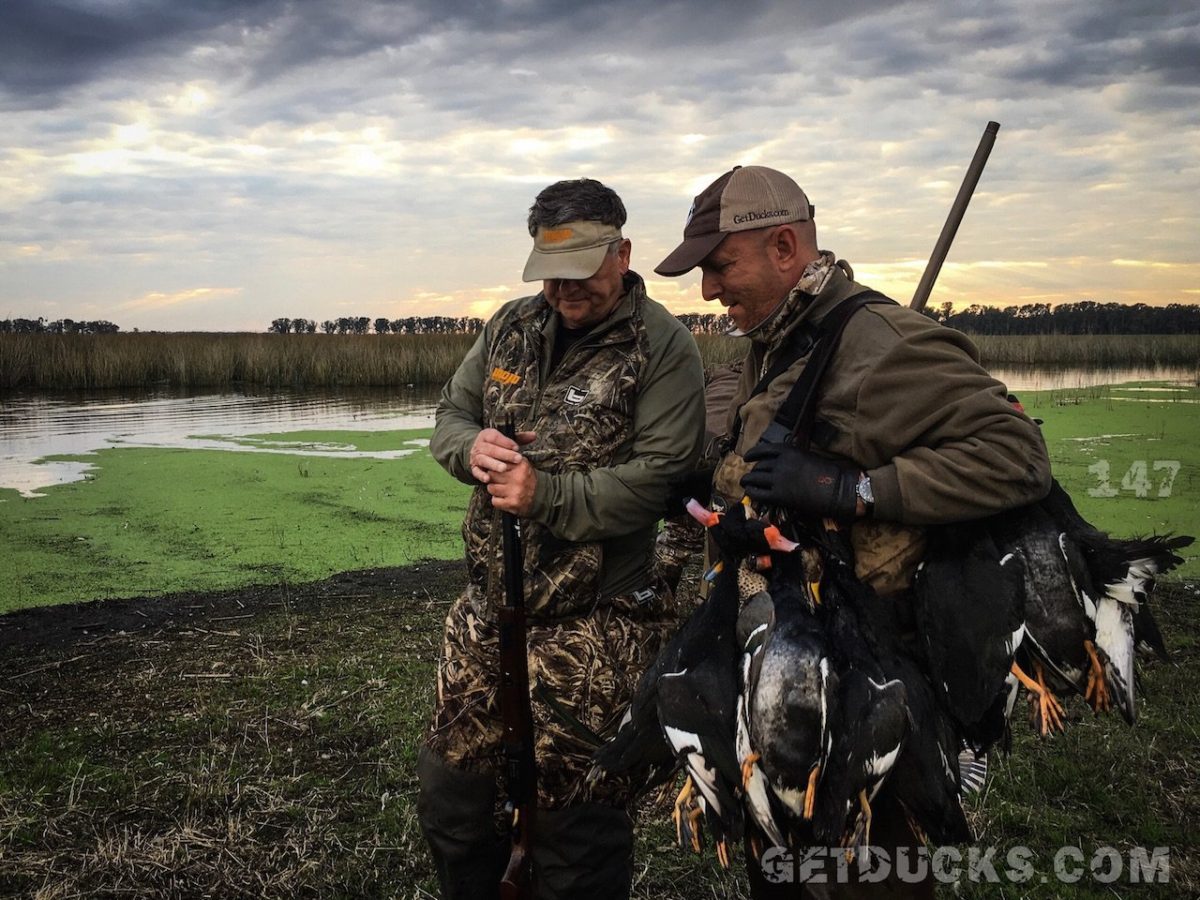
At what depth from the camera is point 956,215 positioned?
8.26 feet

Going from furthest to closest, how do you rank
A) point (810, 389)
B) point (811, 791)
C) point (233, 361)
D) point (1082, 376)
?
1. point (1082, 376)
2. point (233, 361)
3. point (810, 389)
4. point (811, 791)

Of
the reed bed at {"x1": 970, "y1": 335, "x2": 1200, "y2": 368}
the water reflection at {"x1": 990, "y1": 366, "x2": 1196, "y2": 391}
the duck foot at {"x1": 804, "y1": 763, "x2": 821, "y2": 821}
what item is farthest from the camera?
the reed bed at {"x1": 970, "y1": 335, "x2": 1200, "y2": 368}

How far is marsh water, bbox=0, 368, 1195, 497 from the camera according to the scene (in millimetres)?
10383

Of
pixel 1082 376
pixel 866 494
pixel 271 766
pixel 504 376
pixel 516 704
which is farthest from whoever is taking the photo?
pixel 1082 376

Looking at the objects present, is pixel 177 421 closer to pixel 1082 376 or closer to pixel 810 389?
pixel 810 389

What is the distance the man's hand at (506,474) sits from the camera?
2311 mm

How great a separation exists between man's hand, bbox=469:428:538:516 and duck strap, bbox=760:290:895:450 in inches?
26.1

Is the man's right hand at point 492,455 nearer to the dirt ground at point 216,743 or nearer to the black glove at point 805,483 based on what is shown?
the black glove at point 805,483

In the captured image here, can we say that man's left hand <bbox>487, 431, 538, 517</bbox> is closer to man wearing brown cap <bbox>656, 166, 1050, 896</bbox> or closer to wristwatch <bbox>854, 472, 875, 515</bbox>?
man wearing brown cap <bbox>656, 166, 1050, 896</bbox>

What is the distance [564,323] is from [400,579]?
387 cm

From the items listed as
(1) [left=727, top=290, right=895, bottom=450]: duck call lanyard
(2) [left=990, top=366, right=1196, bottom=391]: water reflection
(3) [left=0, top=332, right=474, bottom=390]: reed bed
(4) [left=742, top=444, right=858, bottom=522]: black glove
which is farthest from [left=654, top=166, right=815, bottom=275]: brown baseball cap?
(2) [left=990, top=366, right=1196, bottom=391]: water reflection

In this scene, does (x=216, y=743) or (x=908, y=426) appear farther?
(x=216, y=743)

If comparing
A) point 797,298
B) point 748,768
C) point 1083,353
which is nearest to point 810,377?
point 797,298

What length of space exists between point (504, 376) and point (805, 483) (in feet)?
3.60
